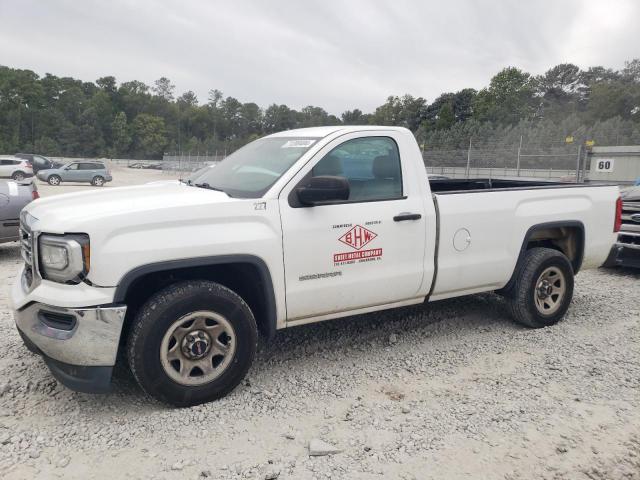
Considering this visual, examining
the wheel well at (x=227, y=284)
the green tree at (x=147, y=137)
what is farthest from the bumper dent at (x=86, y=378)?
the green tree at (x=147, y=137)

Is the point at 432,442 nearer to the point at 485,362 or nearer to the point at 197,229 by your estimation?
the point at 485,362

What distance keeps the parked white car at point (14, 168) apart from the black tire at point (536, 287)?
30157 mm

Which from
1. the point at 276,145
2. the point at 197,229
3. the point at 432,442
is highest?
the point at 276,145

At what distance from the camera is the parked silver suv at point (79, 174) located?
31.2 metres

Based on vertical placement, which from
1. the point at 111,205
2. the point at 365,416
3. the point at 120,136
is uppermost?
the point at 120,136

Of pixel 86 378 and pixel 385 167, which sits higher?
pixel 385 167

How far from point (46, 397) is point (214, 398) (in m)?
1.16

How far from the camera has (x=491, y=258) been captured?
184 inches

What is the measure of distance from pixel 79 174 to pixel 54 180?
1.43 metres

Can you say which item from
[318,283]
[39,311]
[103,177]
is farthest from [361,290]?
[103,177]

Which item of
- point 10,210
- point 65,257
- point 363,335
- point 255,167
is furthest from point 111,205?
point 10,210

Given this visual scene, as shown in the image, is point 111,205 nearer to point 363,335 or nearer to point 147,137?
point 363,335

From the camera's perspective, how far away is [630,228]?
7500mm

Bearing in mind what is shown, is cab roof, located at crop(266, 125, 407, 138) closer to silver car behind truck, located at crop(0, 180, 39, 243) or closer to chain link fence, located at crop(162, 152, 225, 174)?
silver car behind truck, located at crop(0, 180, 39, 243)
